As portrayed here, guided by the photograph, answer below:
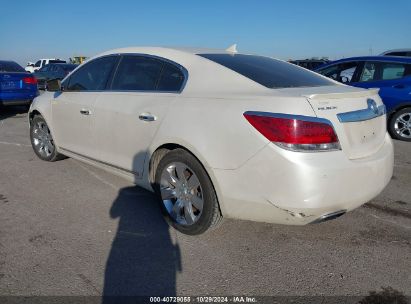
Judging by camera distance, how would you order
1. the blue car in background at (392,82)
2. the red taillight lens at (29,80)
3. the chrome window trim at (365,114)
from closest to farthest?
the chrome window trim at (365,114)
the blue car in background at (392,82)
the red taillight lens at (29,80)

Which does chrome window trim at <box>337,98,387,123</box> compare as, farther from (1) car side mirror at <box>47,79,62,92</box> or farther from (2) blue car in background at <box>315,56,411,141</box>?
(2) blue car in background at <box>315,56,411,141</box>

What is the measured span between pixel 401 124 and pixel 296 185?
18.8 ft

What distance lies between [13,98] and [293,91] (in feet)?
29.4

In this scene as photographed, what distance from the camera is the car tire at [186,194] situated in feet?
9.56

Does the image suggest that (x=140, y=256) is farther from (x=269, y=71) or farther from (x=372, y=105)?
(x=372, y=105)

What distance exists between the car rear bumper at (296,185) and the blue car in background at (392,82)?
4.95 meters

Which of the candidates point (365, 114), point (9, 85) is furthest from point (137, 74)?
point (9, 85)

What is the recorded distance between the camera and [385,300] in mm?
2357

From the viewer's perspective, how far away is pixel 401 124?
7121 millimetres

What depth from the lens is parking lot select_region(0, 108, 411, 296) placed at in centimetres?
252

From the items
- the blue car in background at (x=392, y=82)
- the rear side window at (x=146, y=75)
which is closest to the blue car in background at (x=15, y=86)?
the rear side window at (x=146, y=75)

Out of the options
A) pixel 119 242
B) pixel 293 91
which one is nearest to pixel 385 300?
pixel 293 91

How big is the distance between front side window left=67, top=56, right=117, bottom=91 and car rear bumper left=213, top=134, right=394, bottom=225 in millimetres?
2048

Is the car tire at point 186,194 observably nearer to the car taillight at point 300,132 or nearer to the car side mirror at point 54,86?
the car taillight at point 300,132
